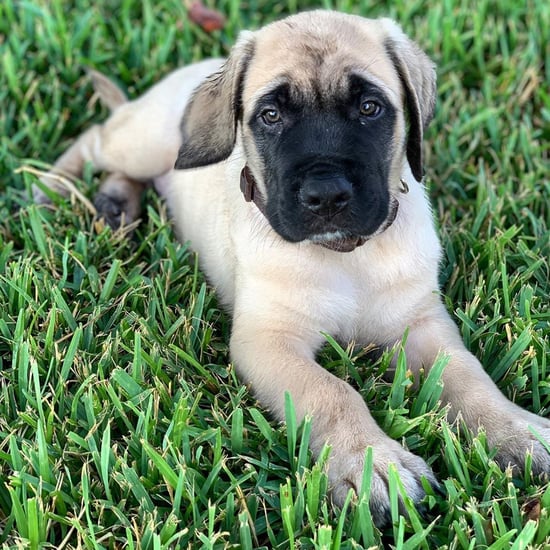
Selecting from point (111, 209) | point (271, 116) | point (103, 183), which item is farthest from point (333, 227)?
point (103, 183)

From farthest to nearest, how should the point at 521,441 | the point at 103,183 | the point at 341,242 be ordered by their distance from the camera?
the point at 103,183 → the point at 341,242 → the point at 521,441

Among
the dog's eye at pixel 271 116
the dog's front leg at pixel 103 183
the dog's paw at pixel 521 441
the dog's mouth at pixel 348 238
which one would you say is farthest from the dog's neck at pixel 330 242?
the dog's front leg at pixel 103 183

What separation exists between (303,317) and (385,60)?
1.10 m

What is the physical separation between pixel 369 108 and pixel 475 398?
1.19 m

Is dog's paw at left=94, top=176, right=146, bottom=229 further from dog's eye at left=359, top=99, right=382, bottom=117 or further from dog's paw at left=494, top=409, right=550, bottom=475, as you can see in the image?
dog's paw at left=494, top=409, right=550, bottom=475

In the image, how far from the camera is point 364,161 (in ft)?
11.4

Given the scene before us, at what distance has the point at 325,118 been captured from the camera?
351cm

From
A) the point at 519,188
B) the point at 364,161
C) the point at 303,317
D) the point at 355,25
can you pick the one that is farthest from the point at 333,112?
the point at 519,188

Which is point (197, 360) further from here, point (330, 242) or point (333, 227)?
point (333, 227)

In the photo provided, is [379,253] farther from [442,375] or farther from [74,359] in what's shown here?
[74,359]

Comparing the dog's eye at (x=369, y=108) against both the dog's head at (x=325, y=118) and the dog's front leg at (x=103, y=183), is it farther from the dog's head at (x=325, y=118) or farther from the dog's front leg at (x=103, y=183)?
the dog's front leg at (x=103, y=183)

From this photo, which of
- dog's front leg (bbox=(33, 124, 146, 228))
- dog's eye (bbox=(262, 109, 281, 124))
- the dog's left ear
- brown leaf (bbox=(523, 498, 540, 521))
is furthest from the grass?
dog's eye (bbox=(262, 109, 281, 124))

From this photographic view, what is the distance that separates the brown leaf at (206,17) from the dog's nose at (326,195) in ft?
11.5

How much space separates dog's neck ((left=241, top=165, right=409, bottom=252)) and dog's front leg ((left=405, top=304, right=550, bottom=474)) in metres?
0.46
